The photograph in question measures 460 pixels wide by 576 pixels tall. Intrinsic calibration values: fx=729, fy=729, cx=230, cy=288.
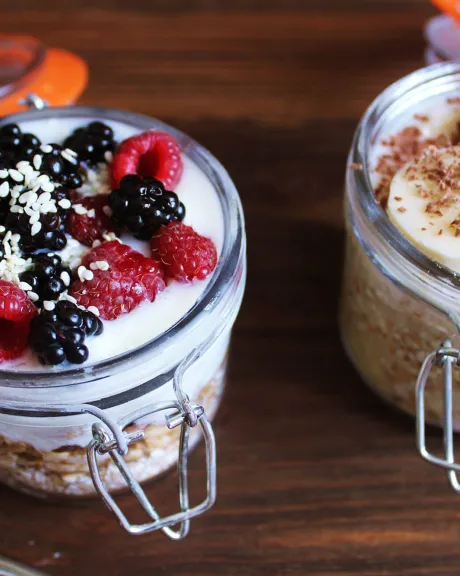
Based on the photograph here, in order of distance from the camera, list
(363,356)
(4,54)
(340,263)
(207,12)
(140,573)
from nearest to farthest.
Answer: (140,573) → (363,356) → (340,263) → (4,54) → (207,12)

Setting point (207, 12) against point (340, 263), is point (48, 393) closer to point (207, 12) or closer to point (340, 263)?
point (340, 263)

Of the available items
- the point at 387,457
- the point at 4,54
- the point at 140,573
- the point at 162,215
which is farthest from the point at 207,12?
the point at 140,573

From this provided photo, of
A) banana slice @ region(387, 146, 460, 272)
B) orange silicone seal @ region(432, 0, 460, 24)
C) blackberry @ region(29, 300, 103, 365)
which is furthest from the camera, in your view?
orange silicone seal @ region(432, 0, 460, 24)

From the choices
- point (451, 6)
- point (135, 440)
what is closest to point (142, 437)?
point (135, 440)

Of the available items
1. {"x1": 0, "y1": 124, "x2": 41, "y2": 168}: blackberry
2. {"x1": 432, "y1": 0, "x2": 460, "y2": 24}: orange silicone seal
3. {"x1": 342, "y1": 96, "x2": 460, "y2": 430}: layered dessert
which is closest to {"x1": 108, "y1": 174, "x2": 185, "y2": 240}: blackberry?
{"x1": 0, "y1": 124, "x2": 41, "y2": 168}: blackberry

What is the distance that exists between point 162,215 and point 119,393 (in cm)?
18

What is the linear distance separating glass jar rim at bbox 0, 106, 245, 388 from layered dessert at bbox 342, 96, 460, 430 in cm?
15

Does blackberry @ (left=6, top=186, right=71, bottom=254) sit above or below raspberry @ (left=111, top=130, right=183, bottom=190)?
Answer: below

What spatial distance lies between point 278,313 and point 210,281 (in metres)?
0.29

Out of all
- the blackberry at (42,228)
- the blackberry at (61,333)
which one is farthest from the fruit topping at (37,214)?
the blackberry at (61,333)

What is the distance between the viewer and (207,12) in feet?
4.49

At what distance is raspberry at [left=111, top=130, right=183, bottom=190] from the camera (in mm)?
805

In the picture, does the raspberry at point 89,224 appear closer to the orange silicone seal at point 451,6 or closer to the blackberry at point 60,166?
the blackberry at point 60,166

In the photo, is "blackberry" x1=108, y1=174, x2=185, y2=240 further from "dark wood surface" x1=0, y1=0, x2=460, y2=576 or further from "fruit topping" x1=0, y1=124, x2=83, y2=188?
"dark wood surface" x1=0, y1=0, x2=460, y2=576
